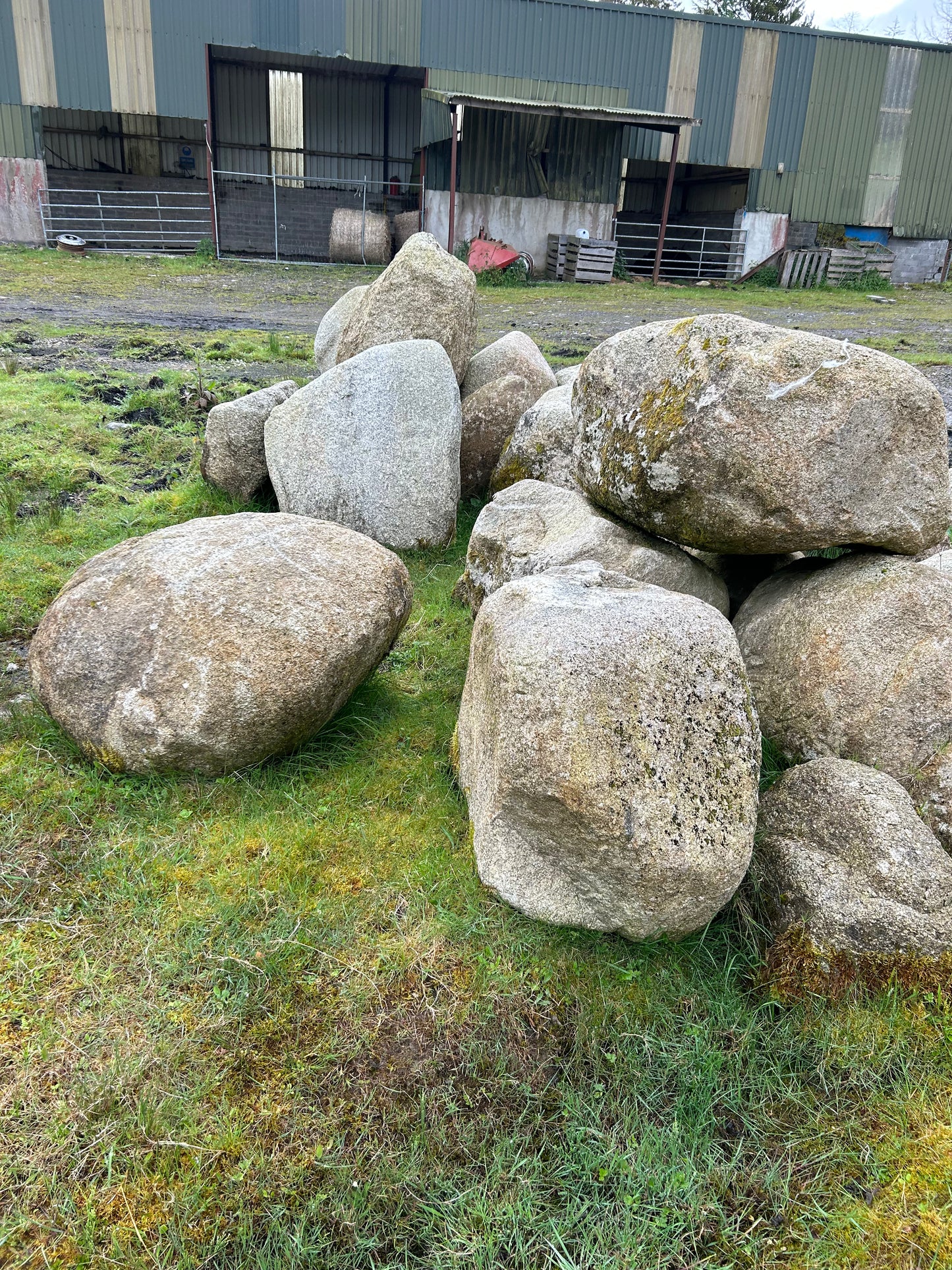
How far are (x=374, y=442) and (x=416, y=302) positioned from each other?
1.47 m

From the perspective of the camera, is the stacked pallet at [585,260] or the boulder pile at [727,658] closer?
the boulder pile at [727,658]

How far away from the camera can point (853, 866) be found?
10.6 ft

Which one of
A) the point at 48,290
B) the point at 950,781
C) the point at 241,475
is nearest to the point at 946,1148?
the point at 950,781

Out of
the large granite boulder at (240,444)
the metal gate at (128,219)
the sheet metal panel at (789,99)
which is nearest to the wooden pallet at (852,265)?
the sheet metal panel at (789,99)

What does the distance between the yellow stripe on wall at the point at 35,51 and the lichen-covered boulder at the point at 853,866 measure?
2240 centimetres

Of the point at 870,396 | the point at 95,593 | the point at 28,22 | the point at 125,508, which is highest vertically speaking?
the point at 28,22

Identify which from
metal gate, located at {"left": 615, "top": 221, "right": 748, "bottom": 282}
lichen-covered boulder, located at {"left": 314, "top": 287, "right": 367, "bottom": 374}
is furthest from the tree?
lichen-covered boulder, located at {"left": 314, "top": 287, "right": 367, "bottom": 374}

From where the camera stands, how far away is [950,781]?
11.4ft

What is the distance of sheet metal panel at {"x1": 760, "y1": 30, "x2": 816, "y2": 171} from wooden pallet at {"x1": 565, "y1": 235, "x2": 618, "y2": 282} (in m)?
5.09

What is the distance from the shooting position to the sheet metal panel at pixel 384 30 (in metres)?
20.3

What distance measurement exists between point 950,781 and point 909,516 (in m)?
1.08

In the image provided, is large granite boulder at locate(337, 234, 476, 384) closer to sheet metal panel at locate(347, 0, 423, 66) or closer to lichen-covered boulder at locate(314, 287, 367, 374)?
lichen-covered boulder at locate(314, 287, 367, 374)

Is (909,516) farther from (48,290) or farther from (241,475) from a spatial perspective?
(48,290)

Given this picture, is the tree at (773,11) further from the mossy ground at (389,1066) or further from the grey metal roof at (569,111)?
the mossy ground at (389,1066)
